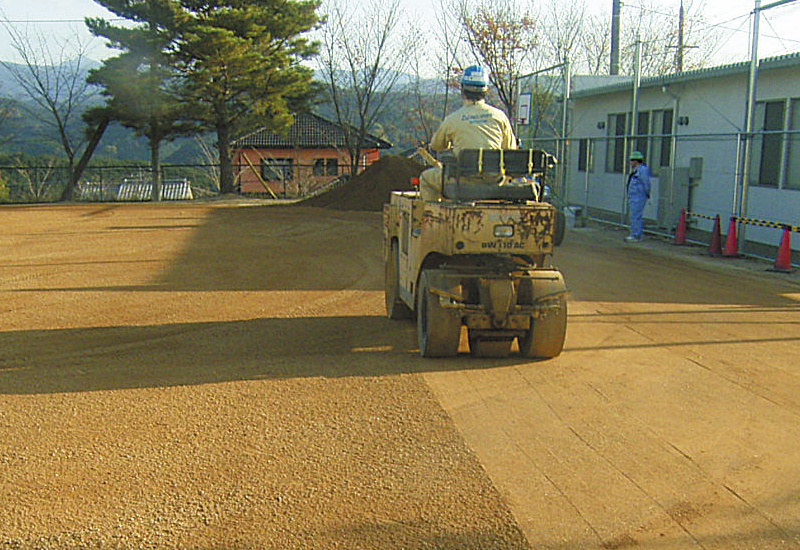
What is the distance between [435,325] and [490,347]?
68cm

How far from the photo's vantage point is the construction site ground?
15.9 ft

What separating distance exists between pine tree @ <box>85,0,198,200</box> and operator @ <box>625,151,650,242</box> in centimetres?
1934

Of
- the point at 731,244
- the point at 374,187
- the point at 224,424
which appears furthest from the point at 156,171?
the point at 224,424

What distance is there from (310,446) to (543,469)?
64.9 inches

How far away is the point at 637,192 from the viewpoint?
18.7 m

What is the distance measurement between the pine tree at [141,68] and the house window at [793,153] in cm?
2220

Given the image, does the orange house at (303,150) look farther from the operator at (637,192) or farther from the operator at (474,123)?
the operator at (474,123)

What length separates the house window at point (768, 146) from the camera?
56.2 feet

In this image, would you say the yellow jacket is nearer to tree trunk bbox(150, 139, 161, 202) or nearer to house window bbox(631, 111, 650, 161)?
house window bbox(631, 111, 650, 161)

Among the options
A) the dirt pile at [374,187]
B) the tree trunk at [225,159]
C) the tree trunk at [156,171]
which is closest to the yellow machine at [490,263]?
the dirt pile at [374,187]

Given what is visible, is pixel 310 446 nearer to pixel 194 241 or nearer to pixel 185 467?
pixel 185 467

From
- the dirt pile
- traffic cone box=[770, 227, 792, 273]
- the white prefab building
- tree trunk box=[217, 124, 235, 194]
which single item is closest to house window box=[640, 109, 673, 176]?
the white prefab building

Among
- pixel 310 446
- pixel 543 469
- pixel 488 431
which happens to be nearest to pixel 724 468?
pixel 543 469

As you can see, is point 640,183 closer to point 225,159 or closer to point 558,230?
point 558,230
